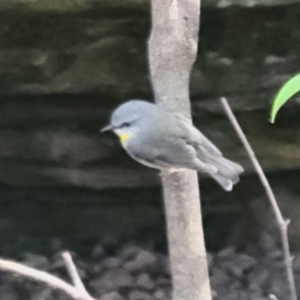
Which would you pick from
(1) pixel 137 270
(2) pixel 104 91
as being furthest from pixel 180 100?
(1) pixel 137 270

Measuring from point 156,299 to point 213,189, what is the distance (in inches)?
11.6

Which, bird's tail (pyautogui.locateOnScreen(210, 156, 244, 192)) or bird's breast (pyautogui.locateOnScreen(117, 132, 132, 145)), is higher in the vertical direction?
bird's breast (pyautogui.locateOnScreen(117, 132, 132, 145))

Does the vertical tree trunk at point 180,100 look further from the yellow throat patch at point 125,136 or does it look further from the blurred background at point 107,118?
the blurred background at point 107,118

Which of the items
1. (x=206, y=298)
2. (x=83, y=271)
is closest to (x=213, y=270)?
(x=83, y=271)

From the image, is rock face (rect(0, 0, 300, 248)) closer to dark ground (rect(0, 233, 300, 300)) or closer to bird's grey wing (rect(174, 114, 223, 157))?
dark ground (rect(0, 233, 300, 300))

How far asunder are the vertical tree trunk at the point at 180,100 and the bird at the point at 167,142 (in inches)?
0.8

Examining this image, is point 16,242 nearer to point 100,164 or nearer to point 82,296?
point 100,164

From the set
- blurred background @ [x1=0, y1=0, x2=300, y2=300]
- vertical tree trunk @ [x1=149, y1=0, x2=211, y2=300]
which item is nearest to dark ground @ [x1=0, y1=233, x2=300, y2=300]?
blurred background @ [x1=0, y1=0, x2=300, y2=300]

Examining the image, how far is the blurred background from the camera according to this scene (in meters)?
0.94

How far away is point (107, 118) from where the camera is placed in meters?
1.09

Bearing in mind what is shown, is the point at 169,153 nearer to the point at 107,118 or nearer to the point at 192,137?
the point at 192,137

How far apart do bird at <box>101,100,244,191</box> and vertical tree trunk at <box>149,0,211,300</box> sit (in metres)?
0.02

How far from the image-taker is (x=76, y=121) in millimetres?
1105

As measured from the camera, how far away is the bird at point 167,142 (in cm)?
71
